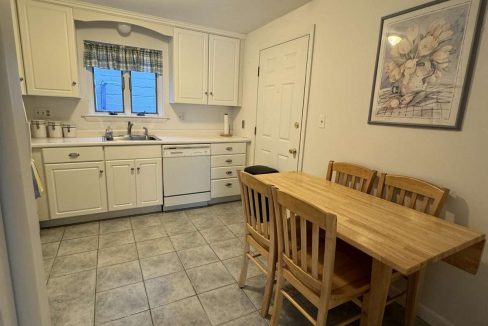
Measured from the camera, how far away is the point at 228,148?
→ 3525 mm

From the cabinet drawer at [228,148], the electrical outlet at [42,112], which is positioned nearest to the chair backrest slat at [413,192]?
the cabinet drawer at [228,148]

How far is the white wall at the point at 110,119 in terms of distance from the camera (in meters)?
3.01

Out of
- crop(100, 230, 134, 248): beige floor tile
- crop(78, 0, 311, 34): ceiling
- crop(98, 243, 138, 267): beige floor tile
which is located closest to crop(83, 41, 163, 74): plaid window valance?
crop(78, 0, 311, 34): ceiling

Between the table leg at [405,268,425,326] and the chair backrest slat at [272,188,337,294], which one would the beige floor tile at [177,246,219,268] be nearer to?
the chair backrest slat at [272,188,337,294]

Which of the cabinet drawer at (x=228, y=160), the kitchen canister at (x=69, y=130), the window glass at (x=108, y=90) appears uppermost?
the window glass at (x=108, y=90)

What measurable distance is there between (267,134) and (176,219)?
152 cm

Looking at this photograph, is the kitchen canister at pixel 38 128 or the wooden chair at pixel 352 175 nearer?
the wooden chair at pixel 352 175

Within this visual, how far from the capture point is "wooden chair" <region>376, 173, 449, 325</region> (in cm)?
152

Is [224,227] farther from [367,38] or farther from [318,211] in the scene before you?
[367,38]

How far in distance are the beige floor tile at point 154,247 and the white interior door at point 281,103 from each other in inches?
59.6

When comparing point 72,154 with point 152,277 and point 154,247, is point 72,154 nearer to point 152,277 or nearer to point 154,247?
point 154,247

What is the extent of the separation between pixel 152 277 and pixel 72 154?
5.02 ft

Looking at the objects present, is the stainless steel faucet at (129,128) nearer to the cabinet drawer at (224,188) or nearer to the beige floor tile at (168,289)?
the cabinet drawer at (224,188)

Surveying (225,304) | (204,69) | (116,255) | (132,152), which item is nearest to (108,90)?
(132,152)
